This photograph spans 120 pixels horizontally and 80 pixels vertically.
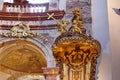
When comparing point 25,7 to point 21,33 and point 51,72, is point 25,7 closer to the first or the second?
point 21,33

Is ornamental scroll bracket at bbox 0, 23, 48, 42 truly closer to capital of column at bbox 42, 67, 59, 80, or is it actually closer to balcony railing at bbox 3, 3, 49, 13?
balcony railing at bbox 3, 3, 49, 13

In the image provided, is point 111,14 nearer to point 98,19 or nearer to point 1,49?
point 98,19

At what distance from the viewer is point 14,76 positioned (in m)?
12.3

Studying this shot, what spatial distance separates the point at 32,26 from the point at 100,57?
10.6 feet

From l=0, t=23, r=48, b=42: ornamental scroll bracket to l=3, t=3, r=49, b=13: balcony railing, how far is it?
77cm

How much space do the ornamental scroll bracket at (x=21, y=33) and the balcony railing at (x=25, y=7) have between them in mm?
773

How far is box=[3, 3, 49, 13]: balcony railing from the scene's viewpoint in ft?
34.2

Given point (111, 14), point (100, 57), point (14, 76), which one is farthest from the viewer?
point (14, 76)

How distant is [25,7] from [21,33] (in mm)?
1121

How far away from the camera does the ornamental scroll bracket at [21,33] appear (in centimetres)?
970

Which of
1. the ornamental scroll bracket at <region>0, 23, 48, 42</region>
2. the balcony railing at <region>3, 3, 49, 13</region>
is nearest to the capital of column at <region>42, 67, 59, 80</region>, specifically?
the ornamental scroll bracket at <region>0, 23, 48, 42</region>

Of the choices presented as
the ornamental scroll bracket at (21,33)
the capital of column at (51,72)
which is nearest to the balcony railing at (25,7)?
the ornamental scroll bracket at (21,33)

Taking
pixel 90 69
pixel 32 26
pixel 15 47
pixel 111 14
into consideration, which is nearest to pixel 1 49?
pixel 15 47

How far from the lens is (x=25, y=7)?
10.5 meters
